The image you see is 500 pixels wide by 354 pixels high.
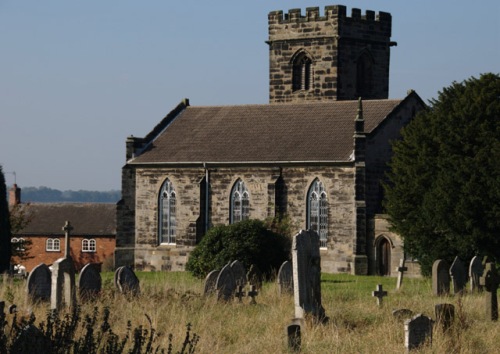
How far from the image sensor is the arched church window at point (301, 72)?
192 feet

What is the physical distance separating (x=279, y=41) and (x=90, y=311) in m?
36.7

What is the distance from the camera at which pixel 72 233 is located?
252 ft

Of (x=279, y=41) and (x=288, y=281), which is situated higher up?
(x=279, y=41)

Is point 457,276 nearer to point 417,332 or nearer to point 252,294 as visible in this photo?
point 252,294

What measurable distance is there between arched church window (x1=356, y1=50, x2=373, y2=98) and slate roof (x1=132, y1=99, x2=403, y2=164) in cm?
436

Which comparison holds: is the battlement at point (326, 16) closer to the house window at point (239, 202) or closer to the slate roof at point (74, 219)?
the house window at point (239, 202)

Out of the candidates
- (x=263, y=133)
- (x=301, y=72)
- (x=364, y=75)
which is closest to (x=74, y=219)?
(x=301, y=72)

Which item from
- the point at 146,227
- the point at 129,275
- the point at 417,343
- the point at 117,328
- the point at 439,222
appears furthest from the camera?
the point at 146,227

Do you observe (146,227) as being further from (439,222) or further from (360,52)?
(439,222)

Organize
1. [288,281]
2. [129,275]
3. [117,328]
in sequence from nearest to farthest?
1. [117,328]
2. [129,275]
3. [288,281]

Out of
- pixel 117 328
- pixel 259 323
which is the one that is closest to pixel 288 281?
pixel 259 323

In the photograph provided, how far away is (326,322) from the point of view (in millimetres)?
23281

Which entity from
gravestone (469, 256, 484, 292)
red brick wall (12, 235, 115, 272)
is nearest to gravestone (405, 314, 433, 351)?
gravestone (469, 256, 484, 292)

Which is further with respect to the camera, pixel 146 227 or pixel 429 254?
pixel 146 227
